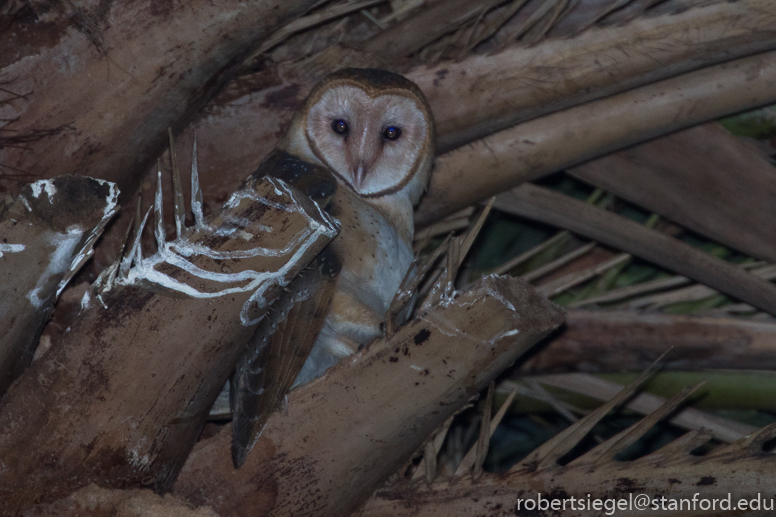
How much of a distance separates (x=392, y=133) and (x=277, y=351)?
846 millimetres

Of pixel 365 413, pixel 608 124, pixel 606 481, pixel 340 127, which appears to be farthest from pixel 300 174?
pixel 606 481

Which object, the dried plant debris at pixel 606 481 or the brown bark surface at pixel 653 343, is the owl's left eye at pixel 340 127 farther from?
the dried plant debris at pixel 606 481

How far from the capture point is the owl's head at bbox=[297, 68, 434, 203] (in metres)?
1.92

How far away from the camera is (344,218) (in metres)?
1.79

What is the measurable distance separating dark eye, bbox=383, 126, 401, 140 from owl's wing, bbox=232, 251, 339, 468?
0.58 m

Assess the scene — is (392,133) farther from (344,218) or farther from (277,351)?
(277,351)

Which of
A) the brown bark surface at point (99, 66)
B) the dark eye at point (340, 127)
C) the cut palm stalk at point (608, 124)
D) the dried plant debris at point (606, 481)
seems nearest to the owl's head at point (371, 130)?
the dark eye at point (340, 127)

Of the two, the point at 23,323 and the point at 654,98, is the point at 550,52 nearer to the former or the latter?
the point at 654,98

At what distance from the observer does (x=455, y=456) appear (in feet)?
7.74

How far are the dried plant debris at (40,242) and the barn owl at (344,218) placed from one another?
0.41m

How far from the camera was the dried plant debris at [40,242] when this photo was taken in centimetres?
116

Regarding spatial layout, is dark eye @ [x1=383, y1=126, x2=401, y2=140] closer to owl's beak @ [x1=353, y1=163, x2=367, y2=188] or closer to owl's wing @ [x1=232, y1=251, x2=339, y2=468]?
owl's beak @ [x1=353, y1=163, x2=367, y2=188]

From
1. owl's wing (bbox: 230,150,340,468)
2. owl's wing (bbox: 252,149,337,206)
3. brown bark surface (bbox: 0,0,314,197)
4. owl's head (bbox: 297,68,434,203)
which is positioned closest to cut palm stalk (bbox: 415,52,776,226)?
owl's head (bbox: 297,68,434,203)

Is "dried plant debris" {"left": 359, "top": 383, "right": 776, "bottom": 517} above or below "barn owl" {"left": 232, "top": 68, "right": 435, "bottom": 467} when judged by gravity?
below
